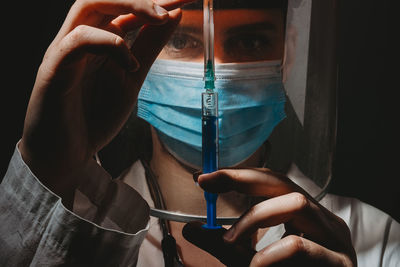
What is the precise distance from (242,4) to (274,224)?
1.39 ft

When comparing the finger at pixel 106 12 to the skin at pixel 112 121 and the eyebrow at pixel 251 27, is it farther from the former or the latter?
the eyebrow at pixel 251 27

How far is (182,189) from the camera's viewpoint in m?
0.95

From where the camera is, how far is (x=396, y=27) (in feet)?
4.86

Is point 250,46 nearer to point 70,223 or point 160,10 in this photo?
point 160,10

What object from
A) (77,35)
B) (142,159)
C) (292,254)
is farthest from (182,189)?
(77,35)

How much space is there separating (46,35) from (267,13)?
70 cm

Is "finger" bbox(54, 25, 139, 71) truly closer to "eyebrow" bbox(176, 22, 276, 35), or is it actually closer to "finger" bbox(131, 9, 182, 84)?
"finger" bbox(131, 9, 182, 84)

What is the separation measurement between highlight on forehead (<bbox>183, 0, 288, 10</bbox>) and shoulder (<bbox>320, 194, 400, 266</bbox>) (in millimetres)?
587

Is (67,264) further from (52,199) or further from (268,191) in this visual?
(268,191)

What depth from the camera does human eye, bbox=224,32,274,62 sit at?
0.88 m

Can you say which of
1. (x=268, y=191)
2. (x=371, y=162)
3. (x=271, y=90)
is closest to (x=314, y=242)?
(x=268, y=191)

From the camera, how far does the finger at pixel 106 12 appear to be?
0.66 meters

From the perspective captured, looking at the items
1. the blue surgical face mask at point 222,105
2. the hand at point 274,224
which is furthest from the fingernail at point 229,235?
the blue surgical face mask at point 222,105

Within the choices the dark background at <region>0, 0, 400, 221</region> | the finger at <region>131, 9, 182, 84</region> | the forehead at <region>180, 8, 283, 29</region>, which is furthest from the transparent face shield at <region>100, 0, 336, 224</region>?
the dark background at <region>0, 0, 400, 221</region>
